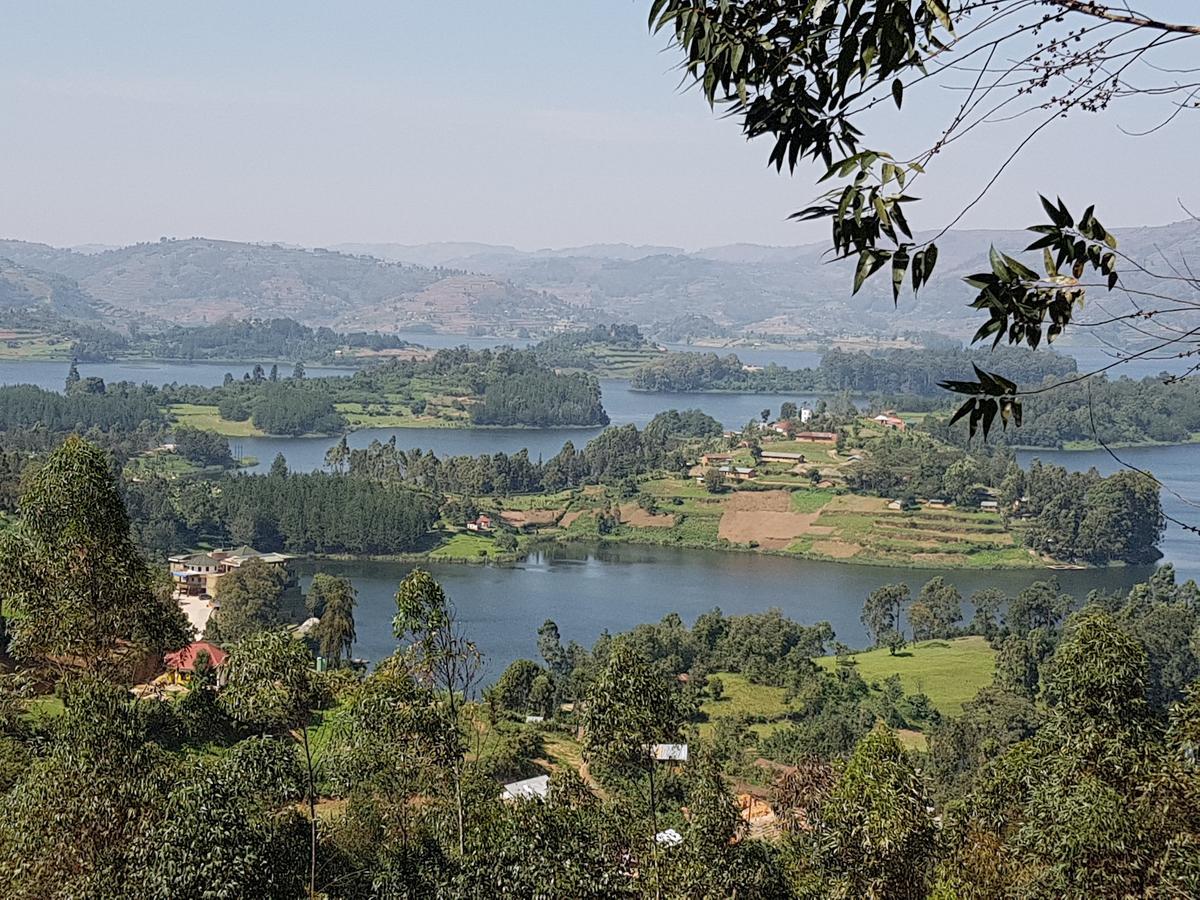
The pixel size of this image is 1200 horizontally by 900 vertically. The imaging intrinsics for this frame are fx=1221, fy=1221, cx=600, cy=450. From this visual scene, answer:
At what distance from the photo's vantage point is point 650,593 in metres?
23.1

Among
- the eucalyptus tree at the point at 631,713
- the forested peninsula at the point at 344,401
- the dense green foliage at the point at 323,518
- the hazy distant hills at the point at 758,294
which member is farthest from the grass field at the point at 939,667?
the hazy distant hills at the point at 758,294

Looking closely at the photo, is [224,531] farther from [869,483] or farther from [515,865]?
[515,865]

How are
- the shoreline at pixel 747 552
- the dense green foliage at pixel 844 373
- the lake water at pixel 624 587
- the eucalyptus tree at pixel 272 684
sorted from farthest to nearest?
the dense green foliage at pixel 844 373 < the shoreline at pixel 747 552 < the lake water at pixel 624 587 < the eucalyptus tree at pixel 272 684

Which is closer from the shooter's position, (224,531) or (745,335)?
(224,531)

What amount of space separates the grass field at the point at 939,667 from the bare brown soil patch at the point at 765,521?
899 centimetres

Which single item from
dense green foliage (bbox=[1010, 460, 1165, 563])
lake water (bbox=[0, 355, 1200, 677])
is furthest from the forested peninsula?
dense green foliage (bbox=[1010, 460, 1165, 563])

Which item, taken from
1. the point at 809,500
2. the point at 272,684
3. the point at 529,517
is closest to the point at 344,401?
the point at 529,517

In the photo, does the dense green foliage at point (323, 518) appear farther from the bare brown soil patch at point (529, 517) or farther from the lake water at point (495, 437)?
the lake water at point (495, 437)

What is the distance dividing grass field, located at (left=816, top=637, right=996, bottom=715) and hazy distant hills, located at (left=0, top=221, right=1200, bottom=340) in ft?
247

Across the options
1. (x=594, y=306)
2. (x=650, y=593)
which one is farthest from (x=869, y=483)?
(x=594, y=306)

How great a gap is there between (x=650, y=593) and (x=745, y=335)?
78.4 metres

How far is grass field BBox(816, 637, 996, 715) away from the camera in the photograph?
609 inches

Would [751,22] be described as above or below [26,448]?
above

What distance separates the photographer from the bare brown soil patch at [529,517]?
29.1 metres
